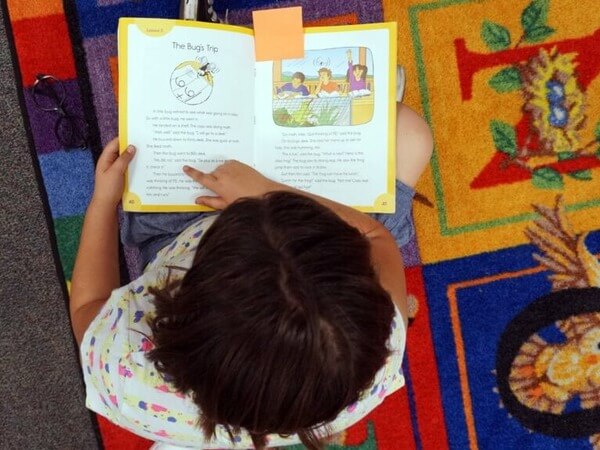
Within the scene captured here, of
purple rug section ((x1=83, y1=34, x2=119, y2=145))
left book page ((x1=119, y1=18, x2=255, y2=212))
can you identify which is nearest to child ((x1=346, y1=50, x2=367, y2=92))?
left book page ((x1=119, y1=18, x2=255, y2=212))

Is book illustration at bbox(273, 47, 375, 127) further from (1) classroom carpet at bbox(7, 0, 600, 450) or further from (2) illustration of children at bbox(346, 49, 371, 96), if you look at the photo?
(1) classroom carpet at bbox(7, 0, 600, 450)

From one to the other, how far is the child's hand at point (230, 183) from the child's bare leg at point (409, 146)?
0.57 feet

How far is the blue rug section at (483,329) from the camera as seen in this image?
899 mm

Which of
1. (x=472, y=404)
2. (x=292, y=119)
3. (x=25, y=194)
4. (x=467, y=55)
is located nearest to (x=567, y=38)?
(x=467, y=55)

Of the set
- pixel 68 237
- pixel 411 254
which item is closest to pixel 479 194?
pixel 411 254

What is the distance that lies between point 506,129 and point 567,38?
0.53 ft

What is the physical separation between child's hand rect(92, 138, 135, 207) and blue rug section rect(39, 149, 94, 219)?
0.61 ft

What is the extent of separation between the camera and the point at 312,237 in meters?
0.47

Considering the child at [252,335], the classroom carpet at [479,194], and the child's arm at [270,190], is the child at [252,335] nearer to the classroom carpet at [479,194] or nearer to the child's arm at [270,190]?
the child's arm at [270,190]

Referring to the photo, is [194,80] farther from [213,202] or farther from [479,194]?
[479,194]

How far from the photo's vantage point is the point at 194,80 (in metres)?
0.68

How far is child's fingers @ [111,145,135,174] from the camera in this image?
26.7 inches

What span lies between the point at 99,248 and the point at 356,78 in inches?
14.9

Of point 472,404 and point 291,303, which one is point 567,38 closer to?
point 472,404
